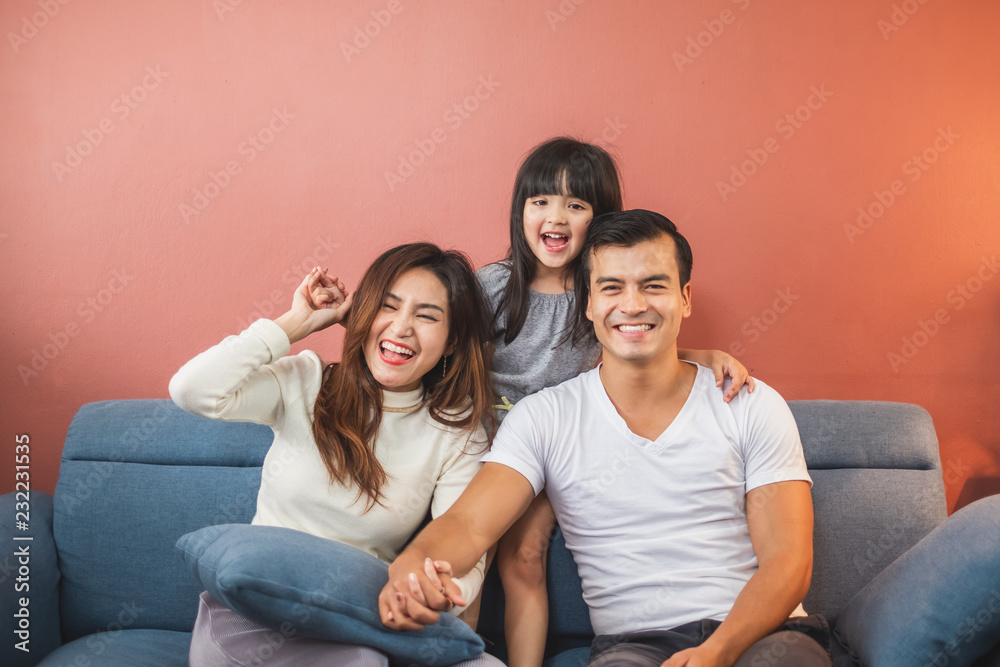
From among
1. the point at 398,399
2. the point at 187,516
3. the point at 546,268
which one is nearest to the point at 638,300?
the point at 546,268

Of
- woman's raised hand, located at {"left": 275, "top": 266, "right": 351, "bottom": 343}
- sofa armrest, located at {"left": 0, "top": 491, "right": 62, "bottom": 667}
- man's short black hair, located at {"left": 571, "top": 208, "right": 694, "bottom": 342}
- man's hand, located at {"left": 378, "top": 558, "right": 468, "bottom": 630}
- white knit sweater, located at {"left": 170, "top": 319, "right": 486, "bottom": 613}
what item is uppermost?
man's short black hair, located at {"left": 571, "top": 208, "right": 694, "bottom": 342}

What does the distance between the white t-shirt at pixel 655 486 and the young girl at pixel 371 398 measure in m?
0.14

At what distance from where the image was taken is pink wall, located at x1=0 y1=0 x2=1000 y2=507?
211 cm

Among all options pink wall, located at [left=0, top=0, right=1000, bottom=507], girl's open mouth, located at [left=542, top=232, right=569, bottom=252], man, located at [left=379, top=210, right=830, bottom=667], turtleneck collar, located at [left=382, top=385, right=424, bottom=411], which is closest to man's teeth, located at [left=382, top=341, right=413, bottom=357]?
turtleneck collar, located at [left=382, top=385, right=424, bottom=411]

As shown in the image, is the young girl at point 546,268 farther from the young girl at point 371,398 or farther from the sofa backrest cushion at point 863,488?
the sofa backrest cushion at point 863,488

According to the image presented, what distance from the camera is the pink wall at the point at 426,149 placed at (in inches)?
83.0

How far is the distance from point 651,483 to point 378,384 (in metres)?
0.62

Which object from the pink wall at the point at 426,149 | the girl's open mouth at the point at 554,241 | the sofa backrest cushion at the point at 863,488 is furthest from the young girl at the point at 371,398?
the sofa backrest cushion at the point at 863,488

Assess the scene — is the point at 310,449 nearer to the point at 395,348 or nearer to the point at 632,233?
the point at 395,348

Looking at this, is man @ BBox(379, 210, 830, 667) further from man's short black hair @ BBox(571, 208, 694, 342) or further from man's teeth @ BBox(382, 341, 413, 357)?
man's teeth @ BBox(382, 341, 413, 357)

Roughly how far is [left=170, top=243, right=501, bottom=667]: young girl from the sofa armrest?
0.55 meters

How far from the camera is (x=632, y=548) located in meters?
1.48

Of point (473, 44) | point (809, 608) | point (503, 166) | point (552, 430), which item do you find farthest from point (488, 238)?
point (809, 608)

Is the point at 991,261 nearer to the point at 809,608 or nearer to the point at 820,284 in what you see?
the point at 820,284
